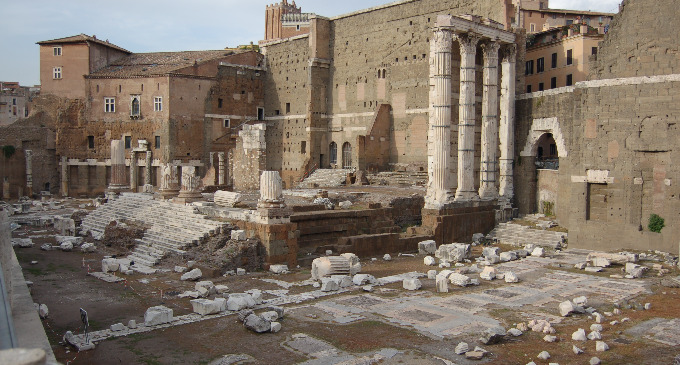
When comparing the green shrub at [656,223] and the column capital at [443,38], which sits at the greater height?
the column capital at [443,38]

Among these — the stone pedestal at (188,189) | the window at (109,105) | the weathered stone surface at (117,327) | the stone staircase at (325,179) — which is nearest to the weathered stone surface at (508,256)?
the stone pedestal at (188,189)

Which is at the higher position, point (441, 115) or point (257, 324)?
point (441, 115)

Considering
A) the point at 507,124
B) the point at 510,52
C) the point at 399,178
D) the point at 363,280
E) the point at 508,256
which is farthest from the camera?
the point at 399,178

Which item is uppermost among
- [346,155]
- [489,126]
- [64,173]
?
[489,126]

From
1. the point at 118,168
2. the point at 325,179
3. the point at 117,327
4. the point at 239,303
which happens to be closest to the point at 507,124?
the point at 325,179

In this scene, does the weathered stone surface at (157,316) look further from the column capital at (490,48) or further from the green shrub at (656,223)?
the column capital at (490,48)

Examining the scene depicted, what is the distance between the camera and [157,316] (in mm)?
10906

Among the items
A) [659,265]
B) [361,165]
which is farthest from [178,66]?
[659,265]

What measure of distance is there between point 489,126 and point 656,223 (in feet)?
27.7

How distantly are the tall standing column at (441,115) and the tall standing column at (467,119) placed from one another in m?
1.04

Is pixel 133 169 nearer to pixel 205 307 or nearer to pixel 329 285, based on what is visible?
pixel 329 285

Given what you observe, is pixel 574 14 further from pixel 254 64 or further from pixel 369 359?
pixel 369 359

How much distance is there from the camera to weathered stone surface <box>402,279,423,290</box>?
13.9 meters

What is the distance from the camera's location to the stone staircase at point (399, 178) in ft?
101
